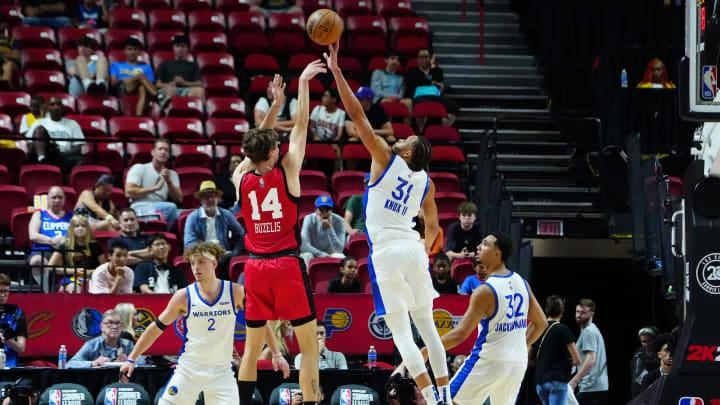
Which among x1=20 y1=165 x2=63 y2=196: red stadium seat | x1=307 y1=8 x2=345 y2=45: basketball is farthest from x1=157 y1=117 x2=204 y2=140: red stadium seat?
x1=307 y1=8 x2=345 y2=45: basketball

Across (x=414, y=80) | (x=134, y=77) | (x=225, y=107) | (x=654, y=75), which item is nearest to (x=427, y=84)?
(x=414, y=80)

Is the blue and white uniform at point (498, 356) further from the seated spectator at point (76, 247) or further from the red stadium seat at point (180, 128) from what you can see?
the red stadium seat at point (180, 128)

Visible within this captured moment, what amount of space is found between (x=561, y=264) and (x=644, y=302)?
1.41 m

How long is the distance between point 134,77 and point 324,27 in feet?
28.5

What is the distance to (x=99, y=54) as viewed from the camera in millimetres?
16328

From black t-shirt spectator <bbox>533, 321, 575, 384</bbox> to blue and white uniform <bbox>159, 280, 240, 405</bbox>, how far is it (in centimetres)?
381

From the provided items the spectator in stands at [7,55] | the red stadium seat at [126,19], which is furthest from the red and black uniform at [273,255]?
the red stadium seat at [126,19]

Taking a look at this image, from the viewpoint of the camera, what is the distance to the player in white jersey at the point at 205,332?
349 inches

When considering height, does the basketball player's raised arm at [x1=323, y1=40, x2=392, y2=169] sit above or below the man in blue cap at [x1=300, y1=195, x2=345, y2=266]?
above

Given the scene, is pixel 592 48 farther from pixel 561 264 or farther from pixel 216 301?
pixel 216 301

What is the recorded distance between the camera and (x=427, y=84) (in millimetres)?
16984

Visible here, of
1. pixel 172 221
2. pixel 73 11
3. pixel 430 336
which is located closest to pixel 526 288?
pixel 430 336

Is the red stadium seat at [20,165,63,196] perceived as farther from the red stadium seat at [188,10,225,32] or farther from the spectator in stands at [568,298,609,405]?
the spectator in stands at [568,298,609,405]

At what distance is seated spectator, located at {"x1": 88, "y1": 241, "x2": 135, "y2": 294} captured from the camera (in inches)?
479
